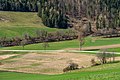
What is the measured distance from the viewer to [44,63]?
10438 centimetres

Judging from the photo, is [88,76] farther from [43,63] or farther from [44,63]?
[43,63]

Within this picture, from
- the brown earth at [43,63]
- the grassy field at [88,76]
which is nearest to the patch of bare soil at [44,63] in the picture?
the brown earth at [43,63]

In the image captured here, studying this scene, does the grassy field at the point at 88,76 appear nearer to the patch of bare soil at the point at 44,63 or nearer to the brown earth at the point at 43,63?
the brown earth at the point at 43,63

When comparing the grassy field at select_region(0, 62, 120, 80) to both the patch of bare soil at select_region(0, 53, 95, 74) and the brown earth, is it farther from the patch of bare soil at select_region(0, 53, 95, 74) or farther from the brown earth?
the patch of bare soil at select_region(0, 53, 95, 74)

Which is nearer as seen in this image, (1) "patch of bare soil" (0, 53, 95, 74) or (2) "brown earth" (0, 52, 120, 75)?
(1) "patch of bare soil" (0, 53, 95, 74)

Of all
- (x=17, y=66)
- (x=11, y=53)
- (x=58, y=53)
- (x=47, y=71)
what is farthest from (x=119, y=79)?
(x=11, y=53)

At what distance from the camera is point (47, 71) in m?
87.9

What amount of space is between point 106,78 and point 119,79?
9.81 feet

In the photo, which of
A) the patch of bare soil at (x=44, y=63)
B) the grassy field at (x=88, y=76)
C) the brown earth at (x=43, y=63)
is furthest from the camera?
the brown earth at (x=43, y=63)

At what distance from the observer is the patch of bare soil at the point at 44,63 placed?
9019 centimetres

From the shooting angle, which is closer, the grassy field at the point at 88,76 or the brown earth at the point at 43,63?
the grassy field at the point at 88,76

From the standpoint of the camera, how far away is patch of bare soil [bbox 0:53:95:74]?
9019 centimetres

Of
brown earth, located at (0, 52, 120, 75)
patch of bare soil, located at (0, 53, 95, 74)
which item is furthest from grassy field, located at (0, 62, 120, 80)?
patch of bare soil, located at (0, 53, 95, 74)

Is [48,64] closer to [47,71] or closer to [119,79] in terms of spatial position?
[47,71]
